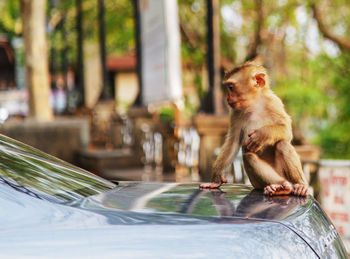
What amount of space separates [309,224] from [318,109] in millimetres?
15019

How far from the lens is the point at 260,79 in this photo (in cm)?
314

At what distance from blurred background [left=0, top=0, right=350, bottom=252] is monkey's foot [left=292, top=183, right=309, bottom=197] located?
2990 millimetres

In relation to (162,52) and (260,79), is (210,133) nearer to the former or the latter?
(162,52)

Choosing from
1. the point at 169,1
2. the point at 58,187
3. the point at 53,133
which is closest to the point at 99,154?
the point at 53,133

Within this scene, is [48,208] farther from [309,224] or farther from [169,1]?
[169,1]

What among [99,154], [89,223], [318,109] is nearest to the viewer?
[89,223]

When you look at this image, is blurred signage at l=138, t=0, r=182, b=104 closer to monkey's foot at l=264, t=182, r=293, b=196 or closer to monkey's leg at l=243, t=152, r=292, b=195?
monkey's leg at l=243, t=152, r=292, b=195

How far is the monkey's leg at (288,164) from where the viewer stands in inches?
117

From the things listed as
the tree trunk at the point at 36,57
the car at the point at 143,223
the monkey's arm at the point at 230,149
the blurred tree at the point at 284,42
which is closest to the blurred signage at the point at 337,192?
the monkey's arm at the point at 230,149

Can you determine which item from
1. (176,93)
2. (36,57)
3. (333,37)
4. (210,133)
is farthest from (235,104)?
(36,57)

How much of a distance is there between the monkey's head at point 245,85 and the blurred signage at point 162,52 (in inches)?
213

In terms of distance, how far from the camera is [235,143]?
10.5ft

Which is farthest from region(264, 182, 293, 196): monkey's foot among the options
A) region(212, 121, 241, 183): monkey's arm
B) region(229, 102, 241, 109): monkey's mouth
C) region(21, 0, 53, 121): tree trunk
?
region(21, 0, 53, 121): tree trunk

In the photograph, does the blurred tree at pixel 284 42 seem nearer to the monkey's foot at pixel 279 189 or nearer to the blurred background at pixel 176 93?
the blurred background at pixel 176 93
